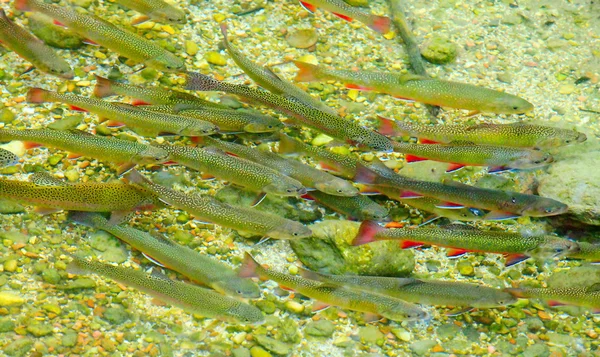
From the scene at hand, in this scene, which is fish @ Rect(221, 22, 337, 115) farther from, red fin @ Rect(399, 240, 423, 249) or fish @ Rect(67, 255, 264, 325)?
fish @ Rect(67, 255, 264, 325)

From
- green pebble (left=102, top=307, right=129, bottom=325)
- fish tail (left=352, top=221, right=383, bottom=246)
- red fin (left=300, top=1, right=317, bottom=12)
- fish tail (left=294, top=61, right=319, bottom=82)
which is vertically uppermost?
red fin (left=300, top=1, right=317, bottom=12)

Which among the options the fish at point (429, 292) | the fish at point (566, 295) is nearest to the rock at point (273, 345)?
the fish at point (429, 292)

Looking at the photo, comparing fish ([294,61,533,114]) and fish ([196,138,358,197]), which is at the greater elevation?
fish ([294,61,533,114])

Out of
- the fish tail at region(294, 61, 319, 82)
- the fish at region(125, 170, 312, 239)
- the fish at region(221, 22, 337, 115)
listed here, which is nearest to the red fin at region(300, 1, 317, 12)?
the fish tail at region(294, 61, 319, 82)

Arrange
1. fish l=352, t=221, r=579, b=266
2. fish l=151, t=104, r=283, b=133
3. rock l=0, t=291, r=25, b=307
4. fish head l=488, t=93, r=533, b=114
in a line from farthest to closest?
1. fish head l=488, t=93, r=533, b=114
2. fish l=151, t=104, r=283, b=133
3. fish l=352, t=221, r=579, b=266
4. rock l=0, t=291, r=25, b=307

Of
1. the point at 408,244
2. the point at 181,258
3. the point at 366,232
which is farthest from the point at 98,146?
the point at 408,244

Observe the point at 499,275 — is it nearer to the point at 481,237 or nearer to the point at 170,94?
the point at 481,237

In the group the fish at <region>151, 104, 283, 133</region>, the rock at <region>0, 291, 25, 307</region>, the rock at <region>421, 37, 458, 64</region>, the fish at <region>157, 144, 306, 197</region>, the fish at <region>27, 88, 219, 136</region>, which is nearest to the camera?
the rock at <region>0, 291, 25, 307</region>
